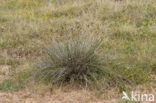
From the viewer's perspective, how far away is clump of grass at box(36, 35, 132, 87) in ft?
15.8

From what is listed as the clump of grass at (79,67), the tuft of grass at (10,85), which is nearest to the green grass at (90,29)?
the clump of grass at (79,67)

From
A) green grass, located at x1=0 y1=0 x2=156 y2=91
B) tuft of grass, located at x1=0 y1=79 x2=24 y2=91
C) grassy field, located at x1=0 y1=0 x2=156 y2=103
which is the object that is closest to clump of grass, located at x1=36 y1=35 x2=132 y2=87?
grassy field, located at x1=0 y1=0 x2=156 y2=103

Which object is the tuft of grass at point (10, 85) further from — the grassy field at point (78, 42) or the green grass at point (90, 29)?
the green grass at point (90, 29)

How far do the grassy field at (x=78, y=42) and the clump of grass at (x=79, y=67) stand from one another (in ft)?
0.09

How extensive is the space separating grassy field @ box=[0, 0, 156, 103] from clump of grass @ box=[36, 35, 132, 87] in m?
0.03

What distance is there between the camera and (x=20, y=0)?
11.7 metres

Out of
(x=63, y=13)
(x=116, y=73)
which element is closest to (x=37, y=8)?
(x=63, y=13)

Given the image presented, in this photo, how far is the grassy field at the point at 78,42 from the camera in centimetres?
464

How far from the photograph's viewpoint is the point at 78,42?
5078 mm

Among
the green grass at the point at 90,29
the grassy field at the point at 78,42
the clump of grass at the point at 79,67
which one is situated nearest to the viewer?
the grassy field at the point at 78,42

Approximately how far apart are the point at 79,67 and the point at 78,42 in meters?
0.54

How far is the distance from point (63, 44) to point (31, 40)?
2.42 m

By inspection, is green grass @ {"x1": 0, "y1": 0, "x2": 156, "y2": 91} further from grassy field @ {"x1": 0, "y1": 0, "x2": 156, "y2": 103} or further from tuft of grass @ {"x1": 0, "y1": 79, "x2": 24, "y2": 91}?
tuft of grass @ {"x1": 0, "y1": 79, "x2": 24, "y2": 91}

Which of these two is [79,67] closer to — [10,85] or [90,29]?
[10,85]
